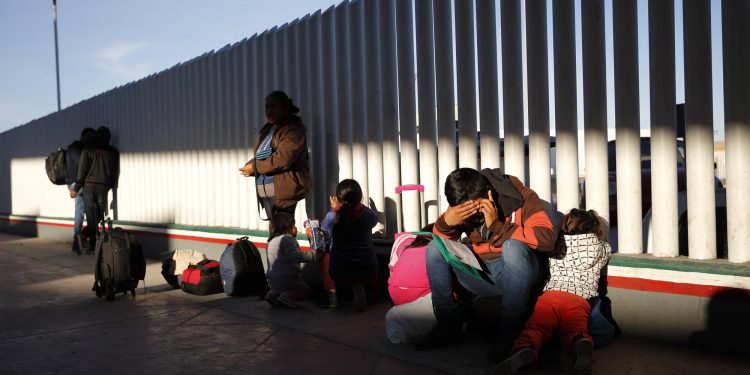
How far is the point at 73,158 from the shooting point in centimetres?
1182

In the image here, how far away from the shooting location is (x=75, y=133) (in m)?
13.3

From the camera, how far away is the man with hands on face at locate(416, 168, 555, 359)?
13.8ft

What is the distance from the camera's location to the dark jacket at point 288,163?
258 inches

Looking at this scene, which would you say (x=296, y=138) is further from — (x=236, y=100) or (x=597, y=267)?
(x=597, y=267)

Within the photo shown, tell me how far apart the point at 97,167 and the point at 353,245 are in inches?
266

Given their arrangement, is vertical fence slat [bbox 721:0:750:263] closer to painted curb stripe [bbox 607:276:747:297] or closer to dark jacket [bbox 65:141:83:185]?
painted curb stripe [bbox 607:276:747:297]

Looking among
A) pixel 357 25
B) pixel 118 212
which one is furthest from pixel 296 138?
pixel 118 212

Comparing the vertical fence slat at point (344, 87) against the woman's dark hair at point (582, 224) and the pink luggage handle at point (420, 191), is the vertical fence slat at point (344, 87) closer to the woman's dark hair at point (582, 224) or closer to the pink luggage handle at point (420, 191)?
the pink luggage handle at point (420, 191)

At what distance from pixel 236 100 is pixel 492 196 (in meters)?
4.95

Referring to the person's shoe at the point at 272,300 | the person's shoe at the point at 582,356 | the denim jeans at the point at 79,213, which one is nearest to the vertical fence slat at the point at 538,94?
the person's shoe at the point at 582,356

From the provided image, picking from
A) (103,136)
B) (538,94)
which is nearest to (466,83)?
(538,94)

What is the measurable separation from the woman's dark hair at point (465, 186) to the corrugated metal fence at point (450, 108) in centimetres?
103

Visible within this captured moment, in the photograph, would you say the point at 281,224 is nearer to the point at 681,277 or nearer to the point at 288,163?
the point at 288,163

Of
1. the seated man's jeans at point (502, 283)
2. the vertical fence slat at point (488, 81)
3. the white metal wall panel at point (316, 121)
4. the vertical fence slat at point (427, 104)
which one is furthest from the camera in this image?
the white metal wall panel at point (316, 121)
